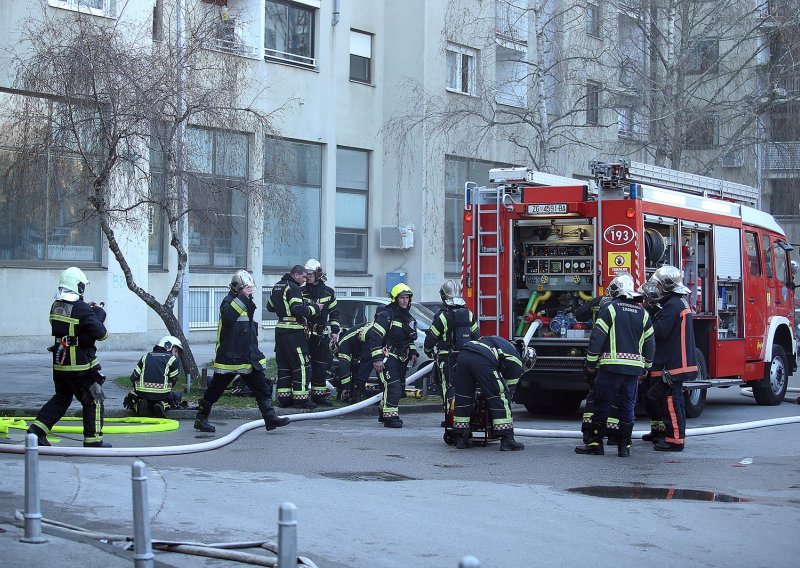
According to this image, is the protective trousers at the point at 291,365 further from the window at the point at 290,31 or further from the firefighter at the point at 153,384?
the window at the point at 290,31

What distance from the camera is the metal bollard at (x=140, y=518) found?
5500 millimetres

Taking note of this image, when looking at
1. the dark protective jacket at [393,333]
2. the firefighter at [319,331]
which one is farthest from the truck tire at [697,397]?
the firefighter at [319,331]

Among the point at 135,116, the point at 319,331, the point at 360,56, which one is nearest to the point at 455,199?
the point at 360,56

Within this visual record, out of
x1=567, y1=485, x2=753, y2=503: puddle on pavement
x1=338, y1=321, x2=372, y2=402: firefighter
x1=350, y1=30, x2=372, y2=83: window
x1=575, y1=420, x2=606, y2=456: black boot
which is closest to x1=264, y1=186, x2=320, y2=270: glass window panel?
x1=350, y1=30, x2=372, y2=83: window

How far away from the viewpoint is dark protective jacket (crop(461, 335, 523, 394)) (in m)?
11.4

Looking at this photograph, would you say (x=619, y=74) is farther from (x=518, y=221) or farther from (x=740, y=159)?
(x=518, y=221)

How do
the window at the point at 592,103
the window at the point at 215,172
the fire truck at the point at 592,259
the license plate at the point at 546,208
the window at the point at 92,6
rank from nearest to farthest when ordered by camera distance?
the fire truck at the point at 592,259 < the license plate at the point at 546,208 < the window at the point at 215,172 < the window at the point at 92,6 < the window at the point at 592,103

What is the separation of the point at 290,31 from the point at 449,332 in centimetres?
1584

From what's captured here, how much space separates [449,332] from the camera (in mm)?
12695

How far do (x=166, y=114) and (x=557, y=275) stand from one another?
225 inches

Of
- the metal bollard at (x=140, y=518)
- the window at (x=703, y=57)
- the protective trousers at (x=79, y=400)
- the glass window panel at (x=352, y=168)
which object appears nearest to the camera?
the metal bollard at (x=140, y=518)

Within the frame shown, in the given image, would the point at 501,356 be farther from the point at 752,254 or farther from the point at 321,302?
the point at 752,254

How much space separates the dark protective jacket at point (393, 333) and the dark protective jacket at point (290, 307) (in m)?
1.36

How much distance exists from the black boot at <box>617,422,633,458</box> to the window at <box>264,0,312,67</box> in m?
16.9
